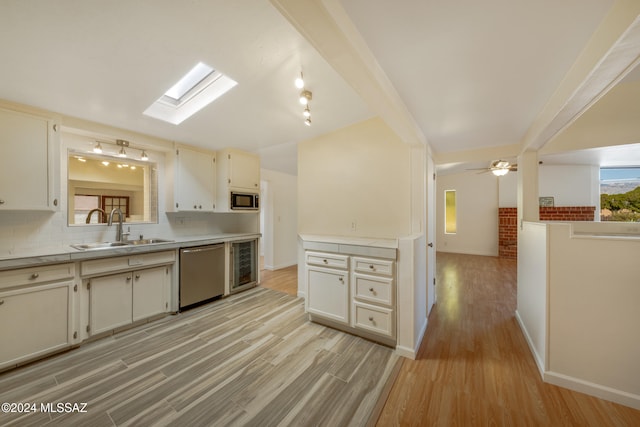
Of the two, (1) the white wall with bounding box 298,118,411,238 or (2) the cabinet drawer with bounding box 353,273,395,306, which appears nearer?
(2) the cabinet drawer with bounding box 353,273,395,306

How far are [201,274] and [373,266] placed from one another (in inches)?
92.0

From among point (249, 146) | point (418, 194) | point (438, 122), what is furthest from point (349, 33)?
point (249, 146)

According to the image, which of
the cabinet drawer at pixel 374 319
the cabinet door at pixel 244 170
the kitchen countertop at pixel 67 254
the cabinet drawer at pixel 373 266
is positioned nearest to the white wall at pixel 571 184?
the cabinet drawer at pixel 373 266

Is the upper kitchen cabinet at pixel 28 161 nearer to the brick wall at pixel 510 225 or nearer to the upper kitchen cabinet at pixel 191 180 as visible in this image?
the upper kitchen cabinet at pixel 191 180

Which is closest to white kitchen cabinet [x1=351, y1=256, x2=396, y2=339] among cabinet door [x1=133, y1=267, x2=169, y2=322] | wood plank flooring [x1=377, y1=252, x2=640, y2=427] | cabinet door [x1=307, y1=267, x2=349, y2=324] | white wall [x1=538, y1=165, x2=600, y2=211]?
cabinet door [x1=307, y1=267, x2=349, y2=324]

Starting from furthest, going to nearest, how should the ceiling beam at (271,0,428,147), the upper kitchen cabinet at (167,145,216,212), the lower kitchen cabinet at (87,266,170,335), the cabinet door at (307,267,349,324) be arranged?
the upper kitchen cabinet at (167,145,216,212)
the cabinet door at (307,267,349,324)
the lower kitchen cabinet at (87,266,170,335)
the ceiling beam at (271,0,428,147)

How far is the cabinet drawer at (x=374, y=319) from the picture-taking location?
216 cm

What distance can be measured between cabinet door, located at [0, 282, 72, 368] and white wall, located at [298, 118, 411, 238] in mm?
2623

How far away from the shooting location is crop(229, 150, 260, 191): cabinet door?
3632mm

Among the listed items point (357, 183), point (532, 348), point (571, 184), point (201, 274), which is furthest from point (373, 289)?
point (571, 184)

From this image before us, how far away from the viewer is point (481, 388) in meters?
1.69

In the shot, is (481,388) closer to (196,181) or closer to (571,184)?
(196,181)

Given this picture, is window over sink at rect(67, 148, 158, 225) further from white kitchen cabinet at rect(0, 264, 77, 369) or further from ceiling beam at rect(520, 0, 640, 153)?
→ ceiling beam at rect(520, 0, 640, 153)

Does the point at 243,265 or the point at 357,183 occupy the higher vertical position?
the point at 357,183
